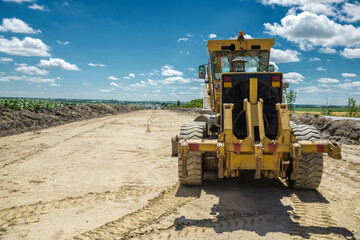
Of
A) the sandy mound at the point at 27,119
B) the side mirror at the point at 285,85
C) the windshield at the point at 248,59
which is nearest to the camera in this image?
the side mirror at the point at 285,85

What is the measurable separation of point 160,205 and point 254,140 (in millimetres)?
2160

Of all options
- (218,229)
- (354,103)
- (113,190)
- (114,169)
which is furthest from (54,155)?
(354,103)

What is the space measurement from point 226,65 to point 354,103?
1059 inches

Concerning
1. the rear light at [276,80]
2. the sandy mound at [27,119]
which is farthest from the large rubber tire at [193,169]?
the sandy mound at [27,119]

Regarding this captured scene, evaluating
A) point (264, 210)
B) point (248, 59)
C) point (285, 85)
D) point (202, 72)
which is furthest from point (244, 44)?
point (264, 210)

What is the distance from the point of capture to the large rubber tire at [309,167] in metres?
4.95

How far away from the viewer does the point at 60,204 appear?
4855 millimetres

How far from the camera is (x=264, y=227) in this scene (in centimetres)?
389

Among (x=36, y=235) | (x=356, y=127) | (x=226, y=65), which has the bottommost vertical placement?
(x=36, y=235)

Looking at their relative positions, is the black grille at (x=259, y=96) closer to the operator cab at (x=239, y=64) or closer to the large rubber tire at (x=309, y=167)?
the large rubber tire at (x=309, y=167)

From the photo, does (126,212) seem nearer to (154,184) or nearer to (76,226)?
(76,226)

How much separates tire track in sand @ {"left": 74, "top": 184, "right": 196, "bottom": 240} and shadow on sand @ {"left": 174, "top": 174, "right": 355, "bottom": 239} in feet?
1.11

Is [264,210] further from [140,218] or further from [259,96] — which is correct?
[259,96]

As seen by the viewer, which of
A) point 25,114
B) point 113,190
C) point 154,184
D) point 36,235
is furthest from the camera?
point 25,114
